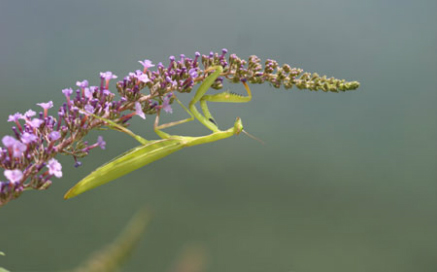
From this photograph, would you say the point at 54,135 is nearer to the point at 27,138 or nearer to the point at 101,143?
the point at 27,138

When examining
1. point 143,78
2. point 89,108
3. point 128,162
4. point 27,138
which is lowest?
point 128,162

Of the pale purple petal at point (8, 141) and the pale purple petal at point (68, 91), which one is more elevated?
the pale purple petal at point (68, 91)

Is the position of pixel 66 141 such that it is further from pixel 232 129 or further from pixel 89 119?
pixel 232 129

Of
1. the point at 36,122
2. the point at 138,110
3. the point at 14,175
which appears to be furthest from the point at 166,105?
the point at 14,175

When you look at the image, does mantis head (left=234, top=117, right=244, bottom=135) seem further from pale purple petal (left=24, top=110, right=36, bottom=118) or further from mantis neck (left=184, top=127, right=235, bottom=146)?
pale purple petal (left=24, top=110, right=36, bottom=118)

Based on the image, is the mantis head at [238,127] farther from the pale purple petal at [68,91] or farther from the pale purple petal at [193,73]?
the pale purple petal at [68,91]

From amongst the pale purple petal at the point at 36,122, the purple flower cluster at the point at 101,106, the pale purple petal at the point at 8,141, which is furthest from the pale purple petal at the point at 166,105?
the pale purple petal at the point at 8,141

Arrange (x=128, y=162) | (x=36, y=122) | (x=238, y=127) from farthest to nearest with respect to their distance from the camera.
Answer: (x=238, y=127) < (x=128, y=162) < (x=36, y=122)

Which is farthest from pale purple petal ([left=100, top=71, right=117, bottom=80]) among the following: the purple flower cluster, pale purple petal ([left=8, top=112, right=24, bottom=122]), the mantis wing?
the mantis wing
